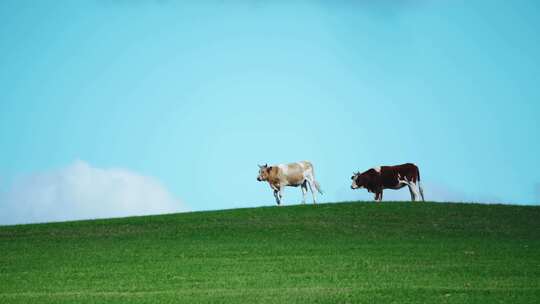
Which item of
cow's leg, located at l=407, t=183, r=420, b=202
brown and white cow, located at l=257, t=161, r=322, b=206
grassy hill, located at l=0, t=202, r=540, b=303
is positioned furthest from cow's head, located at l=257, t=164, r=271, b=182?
cow's leg, located at l=407, t=183, r=420, b=202

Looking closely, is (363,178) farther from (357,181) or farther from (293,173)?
(293,173)

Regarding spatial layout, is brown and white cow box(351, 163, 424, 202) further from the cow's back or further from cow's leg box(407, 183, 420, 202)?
the cow's back

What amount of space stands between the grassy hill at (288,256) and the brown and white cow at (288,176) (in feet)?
12.8

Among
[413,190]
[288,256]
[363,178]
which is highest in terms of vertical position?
[363,178]

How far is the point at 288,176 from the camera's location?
48219mm

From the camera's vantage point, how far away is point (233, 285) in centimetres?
2348

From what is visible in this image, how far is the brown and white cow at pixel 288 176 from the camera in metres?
48.2

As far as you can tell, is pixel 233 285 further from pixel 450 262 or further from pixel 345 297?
pixel 450 262

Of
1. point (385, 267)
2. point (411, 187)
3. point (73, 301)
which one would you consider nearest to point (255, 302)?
point (73, 301)

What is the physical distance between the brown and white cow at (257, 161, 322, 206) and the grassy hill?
12.8 feet

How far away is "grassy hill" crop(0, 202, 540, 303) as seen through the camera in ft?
72.5

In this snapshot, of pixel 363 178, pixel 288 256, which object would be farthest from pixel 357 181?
pixel 288 256

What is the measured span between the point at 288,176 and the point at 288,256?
61.3 feet

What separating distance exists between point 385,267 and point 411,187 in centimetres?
2269
